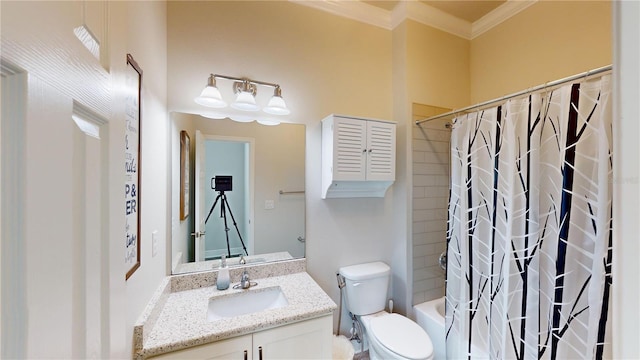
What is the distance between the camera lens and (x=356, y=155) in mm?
1830

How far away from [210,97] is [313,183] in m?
0.88

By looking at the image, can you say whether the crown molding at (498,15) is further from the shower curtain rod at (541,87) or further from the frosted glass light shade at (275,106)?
the frosted glass light shade at (275,106)

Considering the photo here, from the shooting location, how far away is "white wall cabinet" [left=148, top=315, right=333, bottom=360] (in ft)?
3.62

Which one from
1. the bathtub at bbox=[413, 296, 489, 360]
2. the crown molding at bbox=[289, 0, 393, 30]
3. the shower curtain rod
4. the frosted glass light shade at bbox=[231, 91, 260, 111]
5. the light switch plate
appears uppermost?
the crown molding at bbox=[289, 0, 393, 30]

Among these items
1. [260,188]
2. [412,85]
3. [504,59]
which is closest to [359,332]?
[260,188]

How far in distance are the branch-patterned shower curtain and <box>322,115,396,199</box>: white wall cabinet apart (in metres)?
0.47

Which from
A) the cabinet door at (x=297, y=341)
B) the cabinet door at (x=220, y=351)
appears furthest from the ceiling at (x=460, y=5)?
the cabinet door at (x=220, y=351)

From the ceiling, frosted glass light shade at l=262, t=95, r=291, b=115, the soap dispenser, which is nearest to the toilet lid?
the soap dispenser

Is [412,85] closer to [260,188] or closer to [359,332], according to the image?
[260,188]

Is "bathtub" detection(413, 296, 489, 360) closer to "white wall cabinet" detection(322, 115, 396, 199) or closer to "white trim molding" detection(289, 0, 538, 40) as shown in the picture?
"white wall cabinet" detection(322, 115, 396, 199)

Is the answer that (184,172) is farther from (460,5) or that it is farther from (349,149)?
(460,5)

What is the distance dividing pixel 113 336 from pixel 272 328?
80cm

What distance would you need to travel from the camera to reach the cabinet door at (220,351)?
1.07 meters

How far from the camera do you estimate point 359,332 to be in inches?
76.3
